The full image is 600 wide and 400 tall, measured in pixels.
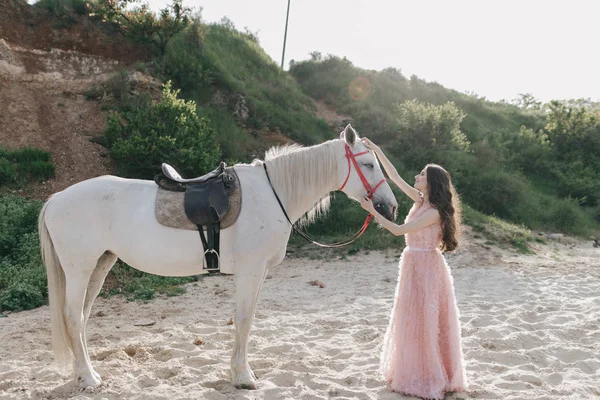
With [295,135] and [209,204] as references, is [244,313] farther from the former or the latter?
[295,135]

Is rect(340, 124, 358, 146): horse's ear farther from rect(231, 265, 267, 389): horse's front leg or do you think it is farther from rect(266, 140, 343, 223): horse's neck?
rect(231, 265, 267, 389): horse's front leg

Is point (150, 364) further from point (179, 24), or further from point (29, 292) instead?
point (179, 24)

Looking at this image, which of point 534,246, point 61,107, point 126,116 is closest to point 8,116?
point 61,107

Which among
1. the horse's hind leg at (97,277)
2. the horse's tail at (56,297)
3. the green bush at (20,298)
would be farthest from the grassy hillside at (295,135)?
the horse's tail at (56,297)

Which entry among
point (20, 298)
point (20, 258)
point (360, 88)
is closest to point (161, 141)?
point (20, 258)

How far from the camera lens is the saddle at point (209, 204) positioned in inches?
120

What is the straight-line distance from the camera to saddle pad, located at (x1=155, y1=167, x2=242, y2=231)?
3070 millimetres

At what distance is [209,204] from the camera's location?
3.06 m

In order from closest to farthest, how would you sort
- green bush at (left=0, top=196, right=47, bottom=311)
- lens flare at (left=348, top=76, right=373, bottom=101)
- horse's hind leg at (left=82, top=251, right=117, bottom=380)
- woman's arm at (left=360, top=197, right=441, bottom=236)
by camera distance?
woman's arm at (left=360, top=197, right=441, bottom=236)
horse's hind leg at (left=82, top=251, right=117, bottom=380)
green bush at (left=0, top=196, right=47, bottom=311)
lens flare at (left=348, top=76, right=373, bottom=101)

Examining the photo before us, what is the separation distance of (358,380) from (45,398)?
7.24 feet

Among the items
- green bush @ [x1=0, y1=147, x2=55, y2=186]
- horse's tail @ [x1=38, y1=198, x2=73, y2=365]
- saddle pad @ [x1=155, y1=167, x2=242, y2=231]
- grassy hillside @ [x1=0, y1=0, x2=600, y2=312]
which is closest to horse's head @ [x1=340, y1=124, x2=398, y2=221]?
saddle pad @ [x1=155, y1=167, x2=242, y2=231]

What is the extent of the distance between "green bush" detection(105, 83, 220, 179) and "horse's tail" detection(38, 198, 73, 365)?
5354 millimetres

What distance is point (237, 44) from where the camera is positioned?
1822 cm

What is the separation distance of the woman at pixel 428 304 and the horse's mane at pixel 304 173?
1.22 ft
